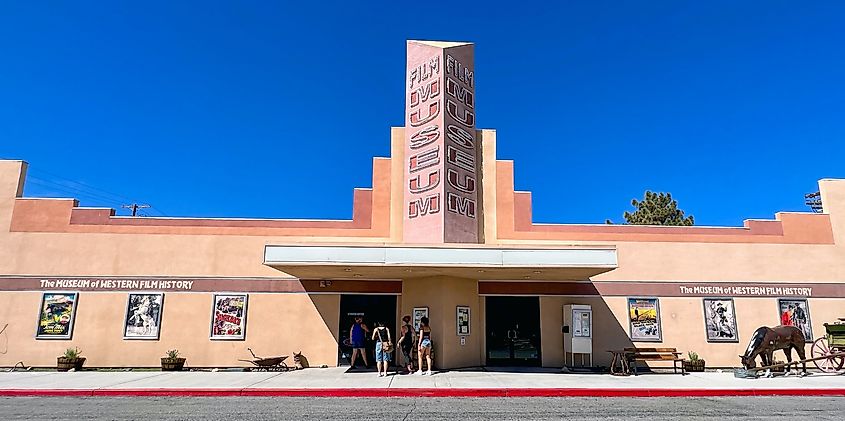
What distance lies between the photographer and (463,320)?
17625 millimetres

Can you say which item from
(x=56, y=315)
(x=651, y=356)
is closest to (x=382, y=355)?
(x=651, y=356)

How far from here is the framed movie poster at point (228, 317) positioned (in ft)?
59.6

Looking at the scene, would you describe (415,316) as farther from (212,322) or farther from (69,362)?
(69,362)

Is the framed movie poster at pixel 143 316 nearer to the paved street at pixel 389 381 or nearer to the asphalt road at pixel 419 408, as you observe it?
the paved street at pixel 389 381

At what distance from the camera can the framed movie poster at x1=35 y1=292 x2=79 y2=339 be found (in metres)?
17.9

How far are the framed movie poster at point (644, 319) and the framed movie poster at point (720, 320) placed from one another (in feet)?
5.53

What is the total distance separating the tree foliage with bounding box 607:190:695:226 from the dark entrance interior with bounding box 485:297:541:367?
84.4 feet

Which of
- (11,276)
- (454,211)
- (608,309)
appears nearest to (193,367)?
(11,276)

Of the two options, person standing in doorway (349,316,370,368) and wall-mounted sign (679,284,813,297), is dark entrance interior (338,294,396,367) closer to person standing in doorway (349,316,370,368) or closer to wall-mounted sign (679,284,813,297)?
person standing in doorway (349,316,370,368)

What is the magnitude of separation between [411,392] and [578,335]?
7.69 m

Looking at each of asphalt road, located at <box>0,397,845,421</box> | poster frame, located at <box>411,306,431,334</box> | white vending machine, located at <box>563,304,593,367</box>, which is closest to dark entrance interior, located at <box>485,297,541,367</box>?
white vending machine, located at <box>563,304,593,367</box>

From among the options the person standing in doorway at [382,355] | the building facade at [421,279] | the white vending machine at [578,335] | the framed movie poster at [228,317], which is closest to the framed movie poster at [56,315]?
the building facade at [421,279]

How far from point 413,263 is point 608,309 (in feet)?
25.3

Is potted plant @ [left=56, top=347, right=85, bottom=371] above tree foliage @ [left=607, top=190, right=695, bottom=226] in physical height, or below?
below
